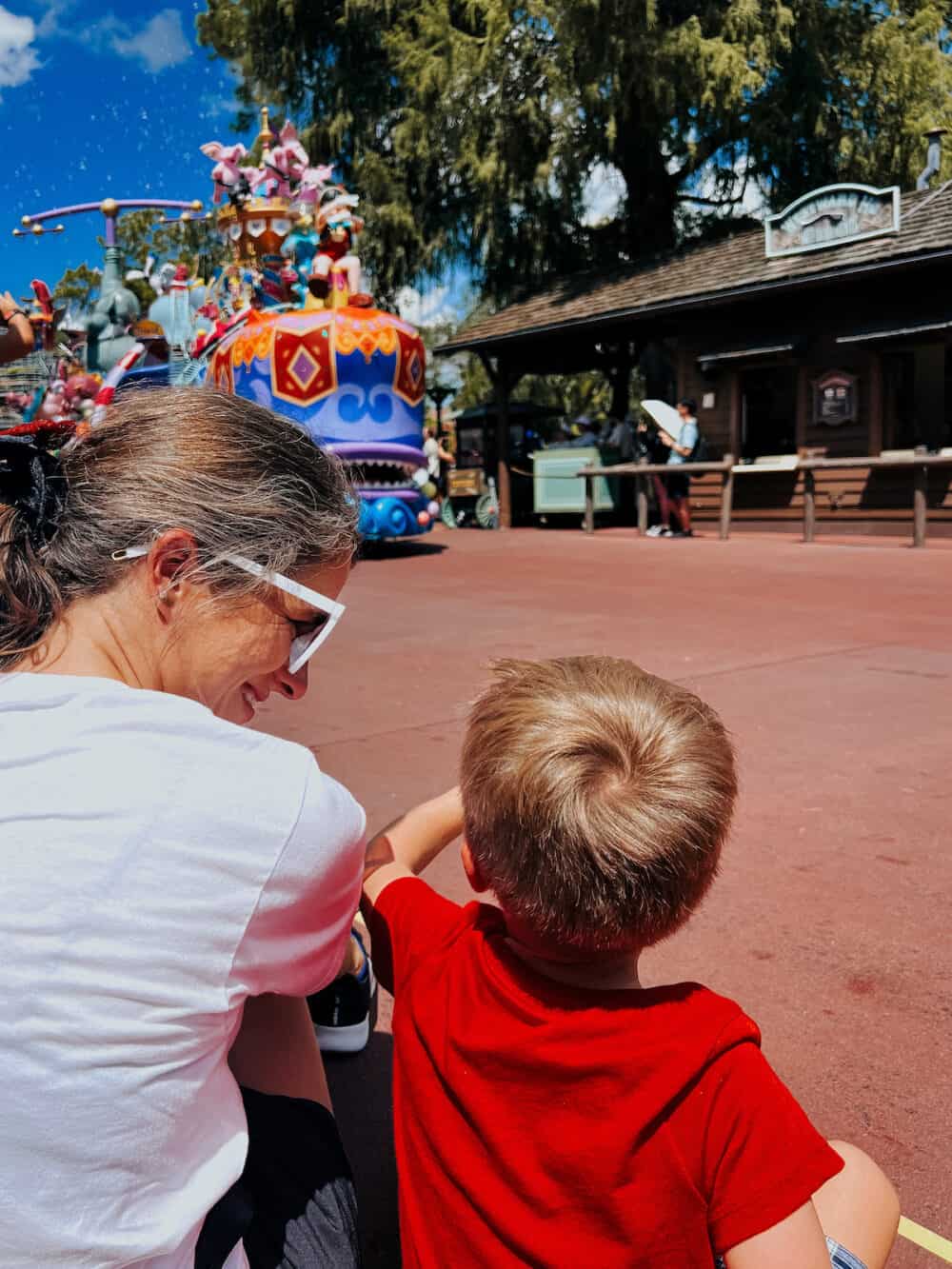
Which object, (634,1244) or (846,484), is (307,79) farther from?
(634,1244)

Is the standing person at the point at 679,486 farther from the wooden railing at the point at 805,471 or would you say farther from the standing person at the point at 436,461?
the standing person at the point at 436,461

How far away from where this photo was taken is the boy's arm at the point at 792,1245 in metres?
1.17

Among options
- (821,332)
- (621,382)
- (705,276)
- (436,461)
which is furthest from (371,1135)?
(621,382)

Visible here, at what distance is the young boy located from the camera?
121 cm

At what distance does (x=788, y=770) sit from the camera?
408 cm

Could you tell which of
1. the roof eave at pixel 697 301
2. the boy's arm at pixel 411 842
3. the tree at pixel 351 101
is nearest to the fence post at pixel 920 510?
the roof eave at pixel 697 301

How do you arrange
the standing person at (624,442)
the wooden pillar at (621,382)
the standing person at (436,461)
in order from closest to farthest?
the standing person at (624,442) → the standing person at (436,461) → the wooden pillar at (621,382)

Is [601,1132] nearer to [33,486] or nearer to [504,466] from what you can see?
[33,486]

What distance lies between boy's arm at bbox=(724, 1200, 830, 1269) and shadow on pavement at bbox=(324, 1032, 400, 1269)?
74cm

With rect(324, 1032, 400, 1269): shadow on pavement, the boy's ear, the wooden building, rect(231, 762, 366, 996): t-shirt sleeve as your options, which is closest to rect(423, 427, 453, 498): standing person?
the wooden building

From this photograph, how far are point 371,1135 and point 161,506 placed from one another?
4.15ft

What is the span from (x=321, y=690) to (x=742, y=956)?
3.40 meters

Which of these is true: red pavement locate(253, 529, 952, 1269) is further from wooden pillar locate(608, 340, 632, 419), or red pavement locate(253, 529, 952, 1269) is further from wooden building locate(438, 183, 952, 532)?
wooden pillar locate(608, 340, 632, 419)

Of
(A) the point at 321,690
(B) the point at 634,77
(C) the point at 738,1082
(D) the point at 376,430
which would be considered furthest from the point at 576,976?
(B) the point at 634,77
